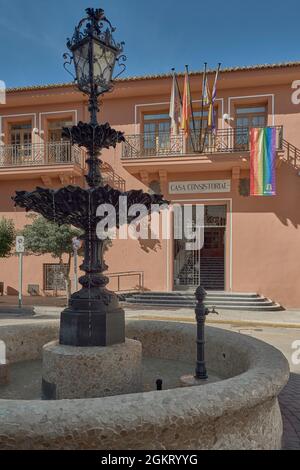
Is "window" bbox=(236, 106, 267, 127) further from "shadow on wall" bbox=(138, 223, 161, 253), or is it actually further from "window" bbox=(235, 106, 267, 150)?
"shadow on wall" bbox=(138, 223, 161, 253)

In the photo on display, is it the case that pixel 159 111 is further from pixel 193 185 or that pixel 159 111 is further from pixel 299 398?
Result: pixel 299 398

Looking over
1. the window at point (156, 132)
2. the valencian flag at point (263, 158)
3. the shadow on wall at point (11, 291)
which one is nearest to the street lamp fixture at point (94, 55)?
the valencian flag at point (263, 158)

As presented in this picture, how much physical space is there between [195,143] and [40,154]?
314 inches

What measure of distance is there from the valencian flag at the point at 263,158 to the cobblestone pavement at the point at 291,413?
39.2ft

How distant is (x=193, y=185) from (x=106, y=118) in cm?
555

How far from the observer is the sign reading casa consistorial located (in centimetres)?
1895

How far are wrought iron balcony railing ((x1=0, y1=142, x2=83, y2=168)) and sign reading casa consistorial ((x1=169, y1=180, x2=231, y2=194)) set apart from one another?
5027mm

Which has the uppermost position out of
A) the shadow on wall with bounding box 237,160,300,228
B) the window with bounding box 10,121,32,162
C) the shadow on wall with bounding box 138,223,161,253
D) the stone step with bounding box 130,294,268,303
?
the window with bounding box 10,121,32,162

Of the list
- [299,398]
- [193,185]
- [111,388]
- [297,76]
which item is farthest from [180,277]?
[111,388]

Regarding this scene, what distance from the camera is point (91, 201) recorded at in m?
4.25

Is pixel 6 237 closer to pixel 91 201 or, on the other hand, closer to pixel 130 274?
pixel 130 274

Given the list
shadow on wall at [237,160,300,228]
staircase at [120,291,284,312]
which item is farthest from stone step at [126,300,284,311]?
shadow on wall at [237,160,300,228]

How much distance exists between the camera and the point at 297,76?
17.8 metres

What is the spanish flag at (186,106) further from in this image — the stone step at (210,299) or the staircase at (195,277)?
the stone step at (210,299)
